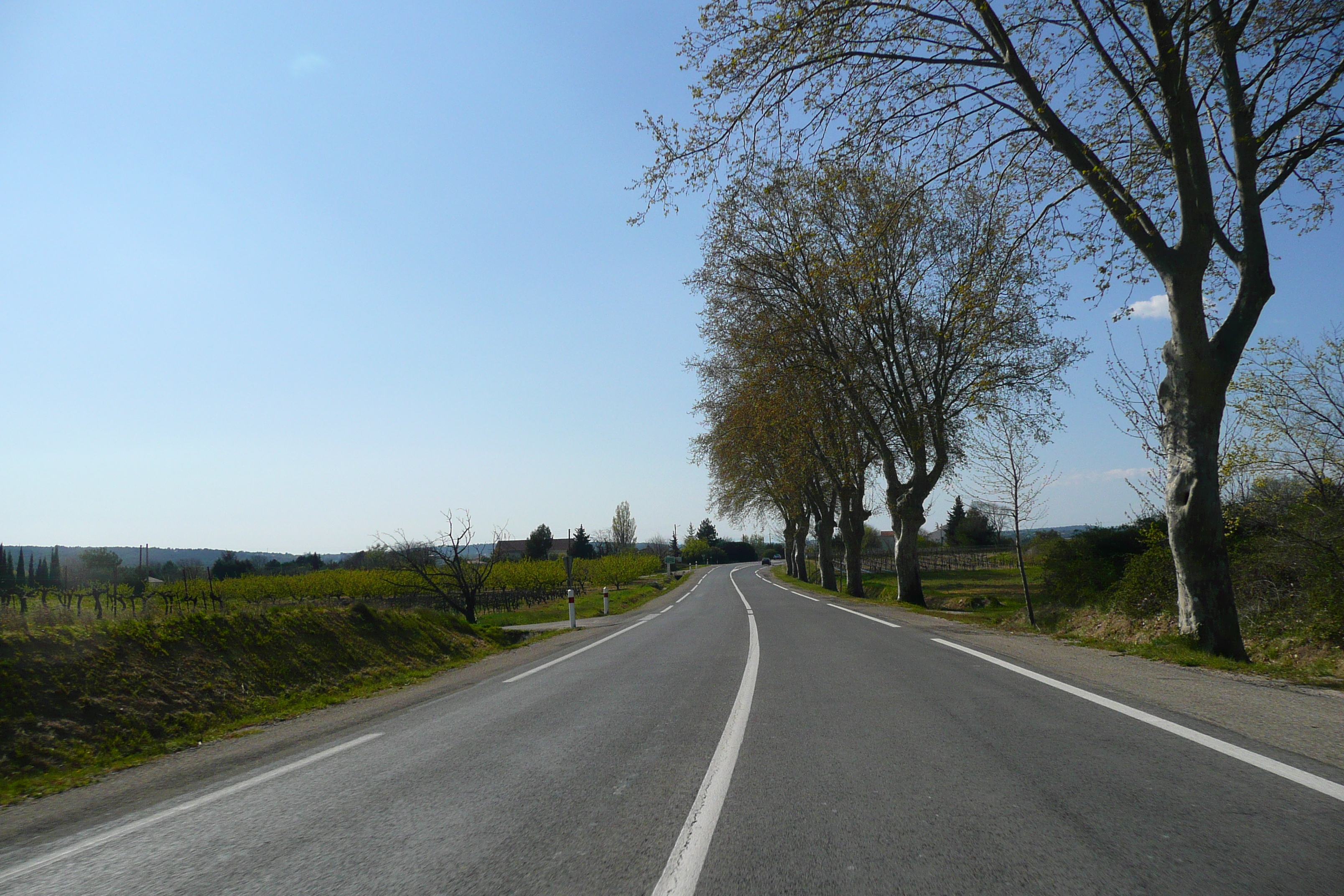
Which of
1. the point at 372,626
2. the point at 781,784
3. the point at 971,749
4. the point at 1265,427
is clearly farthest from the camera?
the point at 372,626

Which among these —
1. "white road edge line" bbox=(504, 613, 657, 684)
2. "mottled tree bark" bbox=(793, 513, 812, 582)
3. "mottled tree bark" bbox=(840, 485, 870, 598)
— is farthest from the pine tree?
"white road edge line" bbox=(504, 613, 657, 684)

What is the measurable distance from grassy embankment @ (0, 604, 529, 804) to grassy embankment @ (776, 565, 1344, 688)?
10003mm

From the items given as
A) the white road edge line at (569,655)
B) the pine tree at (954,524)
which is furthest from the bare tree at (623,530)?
the white road edge line at (569,655)

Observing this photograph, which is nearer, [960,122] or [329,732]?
[329,732]

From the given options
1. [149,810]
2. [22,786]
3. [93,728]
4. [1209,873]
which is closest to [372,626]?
[93,728]

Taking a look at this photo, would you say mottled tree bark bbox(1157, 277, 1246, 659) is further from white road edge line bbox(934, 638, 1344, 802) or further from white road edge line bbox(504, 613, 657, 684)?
white road edge line bbox(504, 613, 657, 684)

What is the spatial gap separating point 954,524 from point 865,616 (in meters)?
68.8

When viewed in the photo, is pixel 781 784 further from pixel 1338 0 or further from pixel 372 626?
pixel 1338 0

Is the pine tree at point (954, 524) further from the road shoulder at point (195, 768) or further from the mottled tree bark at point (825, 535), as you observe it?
the road shoulder at point (195, 768)

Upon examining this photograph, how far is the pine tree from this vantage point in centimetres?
7862

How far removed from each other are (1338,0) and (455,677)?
14.7 meters

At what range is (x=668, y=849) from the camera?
11.0ft

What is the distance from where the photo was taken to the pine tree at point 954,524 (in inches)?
3095

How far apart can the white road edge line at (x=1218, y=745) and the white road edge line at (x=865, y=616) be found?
5.43 m
